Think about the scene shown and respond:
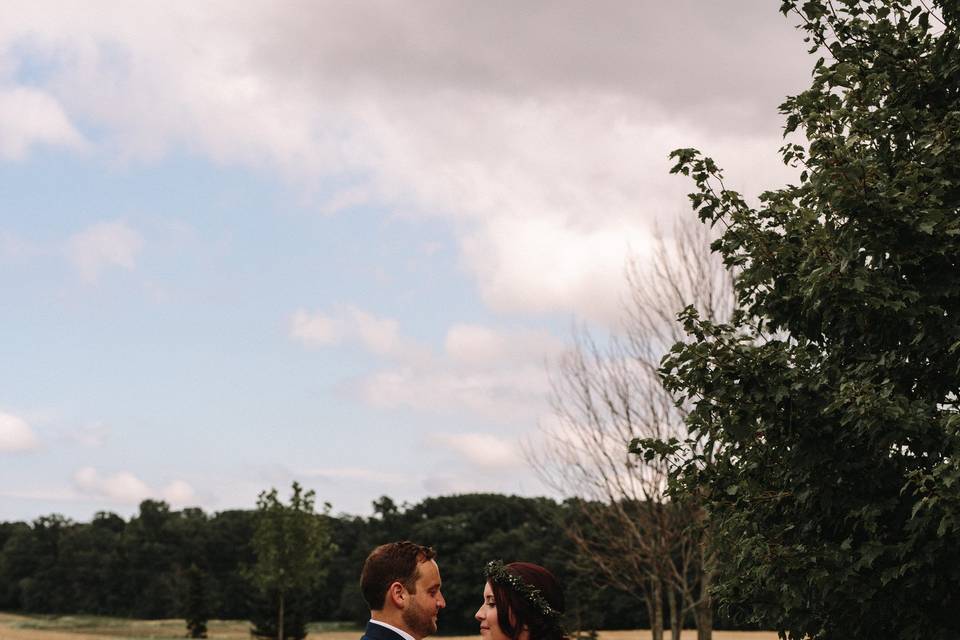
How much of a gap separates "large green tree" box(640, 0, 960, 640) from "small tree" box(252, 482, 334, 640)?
3482cm

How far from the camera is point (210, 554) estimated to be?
284 ft

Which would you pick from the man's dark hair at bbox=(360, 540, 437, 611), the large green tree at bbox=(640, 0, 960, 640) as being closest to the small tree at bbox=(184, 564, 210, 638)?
the large green tree at bbox=(640, 0, 960, 640)

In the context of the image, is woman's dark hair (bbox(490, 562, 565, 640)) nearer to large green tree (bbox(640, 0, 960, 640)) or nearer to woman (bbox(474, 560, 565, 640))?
woman (bbox(474, 560, 565, 640))

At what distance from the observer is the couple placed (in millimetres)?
4773

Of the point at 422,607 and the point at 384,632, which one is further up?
the point at 422,607

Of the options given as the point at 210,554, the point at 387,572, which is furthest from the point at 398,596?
the point at 210,554

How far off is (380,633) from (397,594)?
0.61ft

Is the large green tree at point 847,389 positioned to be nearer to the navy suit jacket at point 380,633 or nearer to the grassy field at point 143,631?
the navy suit jacket at point 380,633

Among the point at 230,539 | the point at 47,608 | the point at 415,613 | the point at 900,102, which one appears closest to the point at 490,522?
the point at 230,539

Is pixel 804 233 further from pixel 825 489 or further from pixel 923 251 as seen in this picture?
pixel 825 489

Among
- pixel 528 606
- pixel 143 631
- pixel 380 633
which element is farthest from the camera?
pixel 143 631

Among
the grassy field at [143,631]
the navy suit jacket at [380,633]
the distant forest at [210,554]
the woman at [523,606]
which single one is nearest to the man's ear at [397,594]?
the navy suit jacket at [380,633]

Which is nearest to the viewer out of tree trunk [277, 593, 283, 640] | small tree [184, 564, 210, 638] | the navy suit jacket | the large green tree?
the navy suit jacket

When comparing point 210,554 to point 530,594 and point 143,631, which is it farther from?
point 530,594
